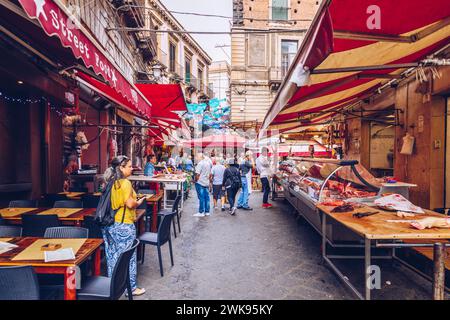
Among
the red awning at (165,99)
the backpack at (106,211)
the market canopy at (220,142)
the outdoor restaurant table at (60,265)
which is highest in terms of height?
the red awning at (165,99)

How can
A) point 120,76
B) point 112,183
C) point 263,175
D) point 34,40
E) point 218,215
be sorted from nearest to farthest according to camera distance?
point 112,183
point 34,40
point 120,76
point 218,215
point 263,175

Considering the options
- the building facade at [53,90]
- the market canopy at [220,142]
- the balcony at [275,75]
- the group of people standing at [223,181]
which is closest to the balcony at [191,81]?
the balcony at [275,75]

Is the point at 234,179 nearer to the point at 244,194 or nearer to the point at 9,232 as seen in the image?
the point at 244,194

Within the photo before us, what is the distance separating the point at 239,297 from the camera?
12.1 feet

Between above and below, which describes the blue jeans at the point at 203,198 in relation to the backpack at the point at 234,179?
below

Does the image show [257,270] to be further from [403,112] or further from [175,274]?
[403,112]

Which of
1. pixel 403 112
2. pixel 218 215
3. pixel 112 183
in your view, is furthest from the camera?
pixel 218 215

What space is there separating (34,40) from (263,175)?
7528mm

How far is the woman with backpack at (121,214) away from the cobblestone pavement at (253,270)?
71 centimetres

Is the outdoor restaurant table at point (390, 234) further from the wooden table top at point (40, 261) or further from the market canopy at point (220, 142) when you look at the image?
the market canopy at point (220, 142)

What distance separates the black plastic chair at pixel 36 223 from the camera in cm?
400

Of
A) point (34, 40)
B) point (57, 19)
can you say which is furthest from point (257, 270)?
point (34, 40)

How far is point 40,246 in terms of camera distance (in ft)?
10.2

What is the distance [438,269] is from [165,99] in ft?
26.0
